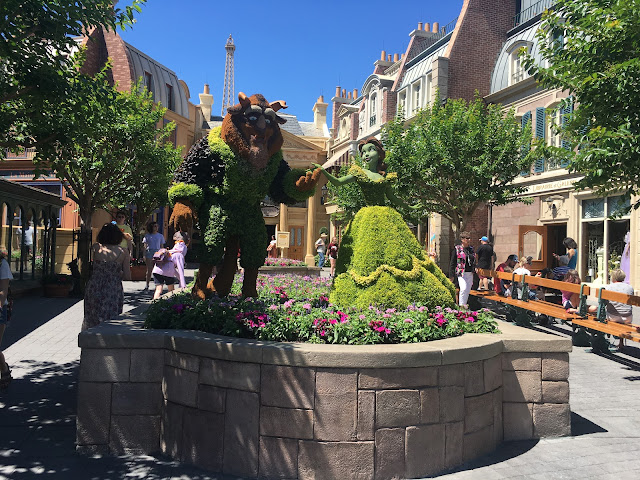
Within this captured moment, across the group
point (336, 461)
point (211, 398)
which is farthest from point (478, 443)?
point (211, 398)

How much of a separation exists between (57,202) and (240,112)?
1228 centimetres

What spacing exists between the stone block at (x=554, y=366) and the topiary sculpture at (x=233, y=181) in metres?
3.07

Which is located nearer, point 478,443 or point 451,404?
point 451,404

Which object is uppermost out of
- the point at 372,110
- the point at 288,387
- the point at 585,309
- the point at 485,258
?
the point at 372,110

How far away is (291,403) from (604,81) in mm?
5940

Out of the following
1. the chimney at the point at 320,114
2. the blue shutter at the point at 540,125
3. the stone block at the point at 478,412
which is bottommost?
the stone block at the point at 478,412

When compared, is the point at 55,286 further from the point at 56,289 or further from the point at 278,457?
the point at 278,457

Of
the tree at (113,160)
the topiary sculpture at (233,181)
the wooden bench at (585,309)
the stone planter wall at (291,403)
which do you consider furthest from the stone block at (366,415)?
the tree at (113,160)

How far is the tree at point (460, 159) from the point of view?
15.6 metres

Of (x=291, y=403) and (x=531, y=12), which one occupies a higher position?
(x=531, y=12)

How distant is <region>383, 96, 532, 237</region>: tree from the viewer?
1562 cm

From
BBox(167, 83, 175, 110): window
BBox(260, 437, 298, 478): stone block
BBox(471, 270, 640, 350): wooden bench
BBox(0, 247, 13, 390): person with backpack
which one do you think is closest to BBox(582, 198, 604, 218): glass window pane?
BBox(471, 270, 640, 350): wooden bench

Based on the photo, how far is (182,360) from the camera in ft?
13.5

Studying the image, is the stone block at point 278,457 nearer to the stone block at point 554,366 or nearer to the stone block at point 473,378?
the stone block at point 473,378
